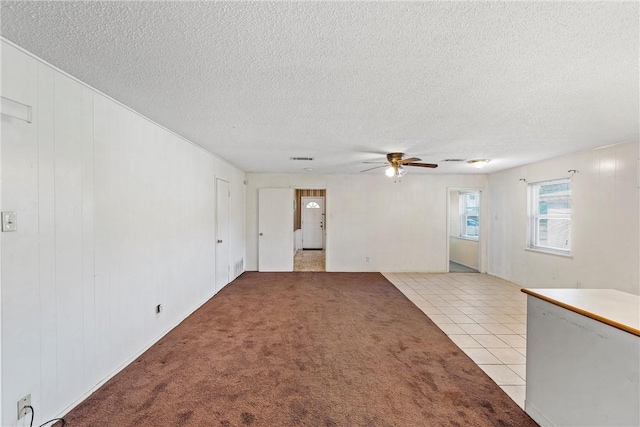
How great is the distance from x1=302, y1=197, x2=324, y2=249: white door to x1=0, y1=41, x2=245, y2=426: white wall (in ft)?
24.9

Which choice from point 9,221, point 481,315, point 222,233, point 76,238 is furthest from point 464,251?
point 9,221

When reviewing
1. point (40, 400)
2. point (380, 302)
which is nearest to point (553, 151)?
point (380, 302)

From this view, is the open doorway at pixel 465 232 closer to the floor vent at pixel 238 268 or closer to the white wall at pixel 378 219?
the white wall at pixel 378 219

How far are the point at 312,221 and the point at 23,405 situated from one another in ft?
30.4

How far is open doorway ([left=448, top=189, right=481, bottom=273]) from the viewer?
6.78 metres

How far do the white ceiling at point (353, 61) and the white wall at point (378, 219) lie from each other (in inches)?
135

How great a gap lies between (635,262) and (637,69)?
2.89m

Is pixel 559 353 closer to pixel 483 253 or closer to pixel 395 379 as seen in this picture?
pixel 395 379

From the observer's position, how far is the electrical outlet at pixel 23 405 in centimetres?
152

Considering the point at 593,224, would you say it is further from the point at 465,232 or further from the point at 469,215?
the point at 465,232

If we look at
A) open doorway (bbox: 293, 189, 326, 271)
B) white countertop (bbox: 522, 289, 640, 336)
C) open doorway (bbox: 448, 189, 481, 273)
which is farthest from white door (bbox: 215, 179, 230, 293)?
open doorway (bbox: 293, 189, 326, 271)

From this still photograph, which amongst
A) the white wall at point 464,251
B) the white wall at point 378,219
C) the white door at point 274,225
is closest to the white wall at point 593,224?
the white wall at point 464,251

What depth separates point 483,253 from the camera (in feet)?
20.9

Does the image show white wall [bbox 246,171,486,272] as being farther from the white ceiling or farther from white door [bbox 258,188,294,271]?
the white ceiling
